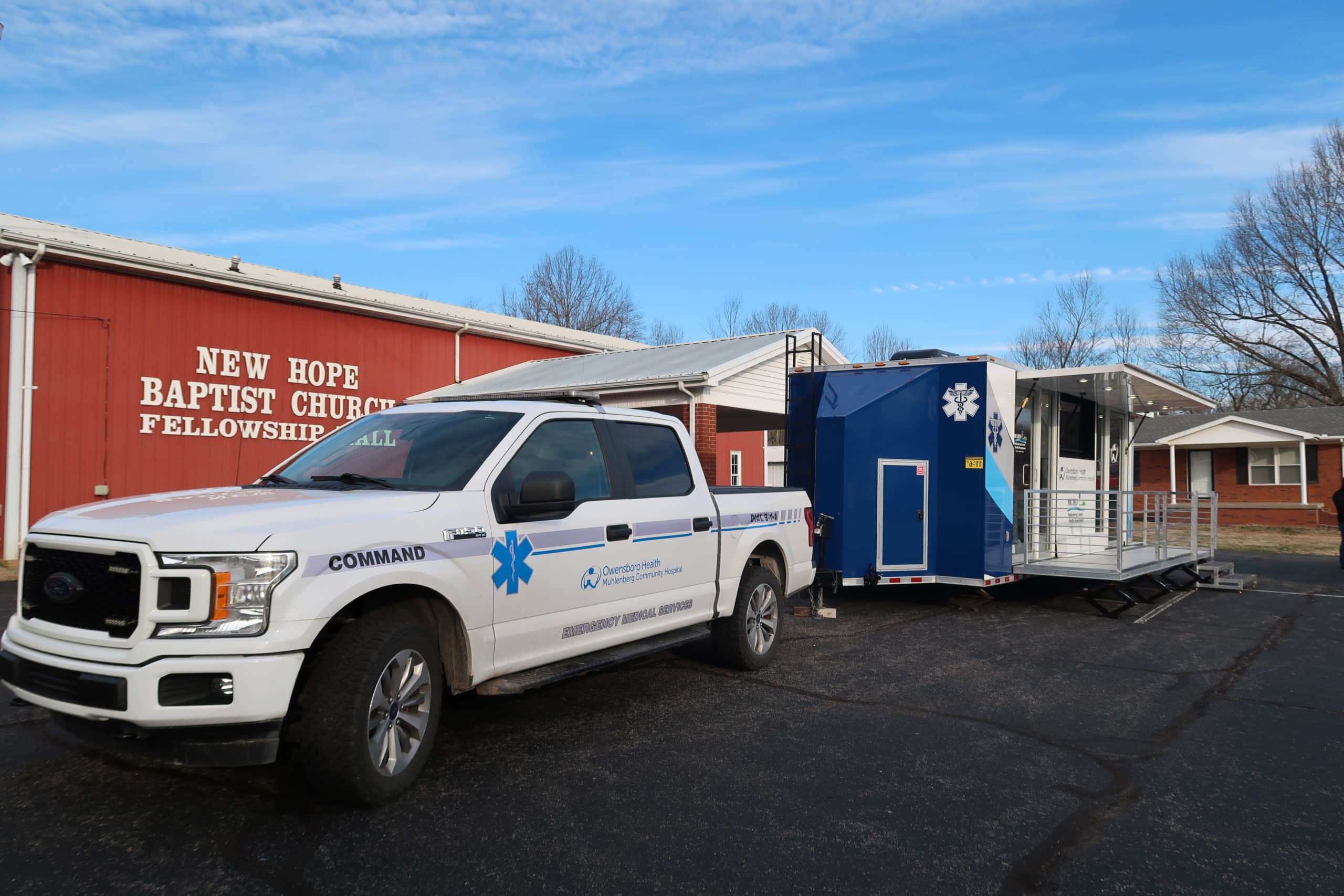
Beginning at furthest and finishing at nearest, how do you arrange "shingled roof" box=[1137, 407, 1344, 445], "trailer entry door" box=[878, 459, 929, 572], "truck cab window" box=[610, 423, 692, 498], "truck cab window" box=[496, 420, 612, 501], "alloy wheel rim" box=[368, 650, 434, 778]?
"shingled roof" box=[1137, 407, 1344, 445], "trailer entry door" box=[878, 459, 929, 572], "truck cab window" box=[610, 423, 692, 498], "truck cab window" box=[496, 420, 612, 501], "alloy wheel rim" box=[368, 650, 434, 778]

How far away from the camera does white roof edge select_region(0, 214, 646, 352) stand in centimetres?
1402

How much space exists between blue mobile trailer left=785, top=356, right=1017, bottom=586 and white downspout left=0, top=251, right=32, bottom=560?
1213 cm

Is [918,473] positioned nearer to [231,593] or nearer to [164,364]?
[231,593]

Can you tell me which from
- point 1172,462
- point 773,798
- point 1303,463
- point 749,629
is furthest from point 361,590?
point 1303,463

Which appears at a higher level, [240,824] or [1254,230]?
[1254,230]

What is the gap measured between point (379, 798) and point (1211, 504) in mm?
12591

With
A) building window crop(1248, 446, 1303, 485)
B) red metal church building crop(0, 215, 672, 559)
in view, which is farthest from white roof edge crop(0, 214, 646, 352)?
building window crop(1248, 446, 1303, 485)

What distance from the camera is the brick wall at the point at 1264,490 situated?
28.7m

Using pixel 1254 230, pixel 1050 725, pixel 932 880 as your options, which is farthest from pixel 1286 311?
pixel 932 880

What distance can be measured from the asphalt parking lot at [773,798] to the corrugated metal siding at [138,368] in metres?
10.1

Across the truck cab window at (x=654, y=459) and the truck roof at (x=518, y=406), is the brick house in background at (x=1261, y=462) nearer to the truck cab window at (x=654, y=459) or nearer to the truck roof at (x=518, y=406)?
the truck cab window at (x=654, y=459)

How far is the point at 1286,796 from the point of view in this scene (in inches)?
178

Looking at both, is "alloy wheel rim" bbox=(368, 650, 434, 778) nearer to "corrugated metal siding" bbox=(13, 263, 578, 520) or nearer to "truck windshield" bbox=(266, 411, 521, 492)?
"truck windshield" bbox=(266, 411, 521, 492)

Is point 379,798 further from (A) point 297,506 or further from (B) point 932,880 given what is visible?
(B) point 932,880
